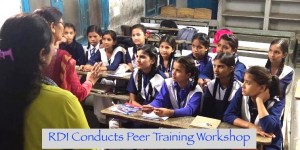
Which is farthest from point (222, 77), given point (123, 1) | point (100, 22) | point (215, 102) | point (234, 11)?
point (234, 11)

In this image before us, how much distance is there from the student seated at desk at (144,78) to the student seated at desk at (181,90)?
9.4 inches

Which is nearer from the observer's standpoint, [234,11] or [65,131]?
[65,131]

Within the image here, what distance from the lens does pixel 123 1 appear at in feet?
20.5

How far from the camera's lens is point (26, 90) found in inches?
40.8

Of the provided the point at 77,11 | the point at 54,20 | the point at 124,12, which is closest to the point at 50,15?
the point at 54,20

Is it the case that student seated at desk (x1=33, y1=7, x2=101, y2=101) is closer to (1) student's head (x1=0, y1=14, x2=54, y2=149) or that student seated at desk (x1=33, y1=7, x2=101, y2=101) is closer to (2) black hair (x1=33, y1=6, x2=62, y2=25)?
(2) black hair (x1=33, y1=6, x2=62, y2=25)

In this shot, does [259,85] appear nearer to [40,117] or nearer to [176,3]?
[40,117]

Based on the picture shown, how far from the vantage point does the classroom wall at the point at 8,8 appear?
320cm

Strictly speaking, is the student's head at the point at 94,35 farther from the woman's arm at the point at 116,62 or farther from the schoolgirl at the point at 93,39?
the woman's arm at the point at 116,62

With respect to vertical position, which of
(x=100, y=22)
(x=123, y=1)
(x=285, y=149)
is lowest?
(x=285, y=149)

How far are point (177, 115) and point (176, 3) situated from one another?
7.10 m

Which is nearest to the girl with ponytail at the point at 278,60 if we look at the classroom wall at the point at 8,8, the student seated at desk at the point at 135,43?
the student seated at desk at the point at 135,43

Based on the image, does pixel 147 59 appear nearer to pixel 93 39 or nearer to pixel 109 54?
pixel 109 54

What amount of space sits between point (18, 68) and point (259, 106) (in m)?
1.60
